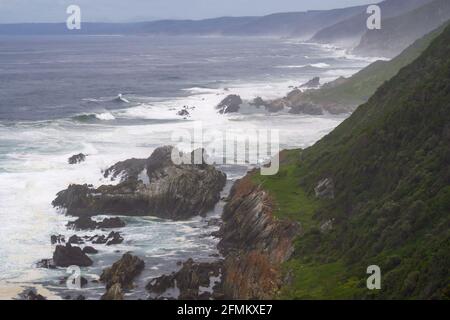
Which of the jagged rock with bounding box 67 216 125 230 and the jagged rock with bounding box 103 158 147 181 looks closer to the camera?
the jagged rock with bounding box 67 216 125 230

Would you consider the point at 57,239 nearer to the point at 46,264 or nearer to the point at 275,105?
the point at 46,264

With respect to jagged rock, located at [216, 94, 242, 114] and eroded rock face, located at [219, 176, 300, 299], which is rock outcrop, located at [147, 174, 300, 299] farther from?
jagged rock, located at [216, 94, 242, 114]

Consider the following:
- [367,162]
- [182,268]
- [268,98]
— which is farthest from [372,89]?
[182,268]

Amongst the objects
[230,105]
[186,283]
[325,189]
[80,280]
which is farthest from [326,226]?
[230,105]

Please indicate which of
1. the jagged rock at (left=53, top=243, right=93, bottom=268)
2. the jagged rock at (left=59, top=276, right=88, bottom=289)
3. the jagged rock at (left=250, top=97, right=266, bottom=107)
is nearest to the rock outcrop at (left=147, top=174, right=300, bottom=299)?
the jagged rock at (left=59, top=276, right=88, bottom=289)

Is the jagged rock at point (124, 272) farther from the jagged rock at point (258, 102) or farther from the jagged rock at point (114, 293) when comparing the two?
the jagged rock at point (258, 102)
